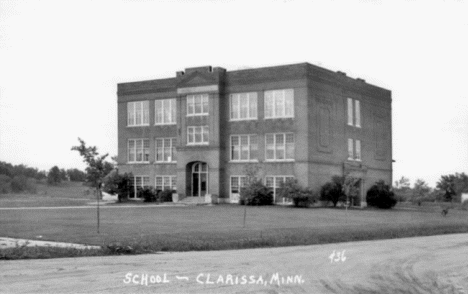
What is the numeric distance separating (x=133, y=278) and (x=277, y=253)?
673 centimetres

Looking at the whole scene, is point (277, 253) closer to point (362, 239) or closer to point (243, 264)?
point (243, 264)

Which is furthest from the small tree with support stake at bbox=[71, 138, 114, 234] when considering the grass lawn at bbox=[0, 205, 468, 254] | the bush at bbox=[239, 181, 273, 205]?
the bush at bbox=[239, 181, 273, 205]

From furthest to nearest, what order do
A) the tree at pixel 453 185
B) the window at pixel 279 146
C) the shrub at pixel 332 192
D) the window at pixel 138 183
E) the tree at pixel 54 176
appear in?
the tree at pixel 54 176 < the tree at pixel 453 185 < the window at pixel 138 183 < the window at pixel 279 146 < the shrub at pixel 332 192

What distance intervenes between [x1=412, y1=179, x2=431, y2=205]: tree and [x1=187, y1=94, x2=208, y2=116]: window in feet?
78.8

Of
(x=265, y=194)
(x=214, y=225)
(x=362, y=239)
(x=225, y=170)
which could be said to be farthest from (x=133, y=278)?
(x=225, y=170)

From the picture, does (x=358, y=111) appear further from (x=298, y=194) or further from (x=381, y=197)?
(x=298, y=194)

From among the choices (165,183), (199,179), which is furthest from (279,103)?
(165,183)

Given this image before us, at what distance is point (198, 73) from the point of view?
57.4 meters

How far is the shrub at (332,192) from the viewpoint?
53.1 meters

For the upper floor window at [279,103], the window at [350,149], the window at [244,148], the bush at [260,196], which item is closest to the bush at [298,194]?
the bush at [260,196]

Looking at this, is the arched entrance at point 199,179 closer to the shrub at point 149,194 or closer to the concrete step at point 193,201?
the concrete step at point 193,201

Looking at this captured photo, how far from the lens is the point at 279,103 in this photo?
5459cm

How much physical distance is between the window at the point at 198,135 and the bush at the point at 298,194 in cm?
874

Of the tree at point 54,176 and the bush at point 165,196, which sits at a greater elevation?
the tree at point 54,176
